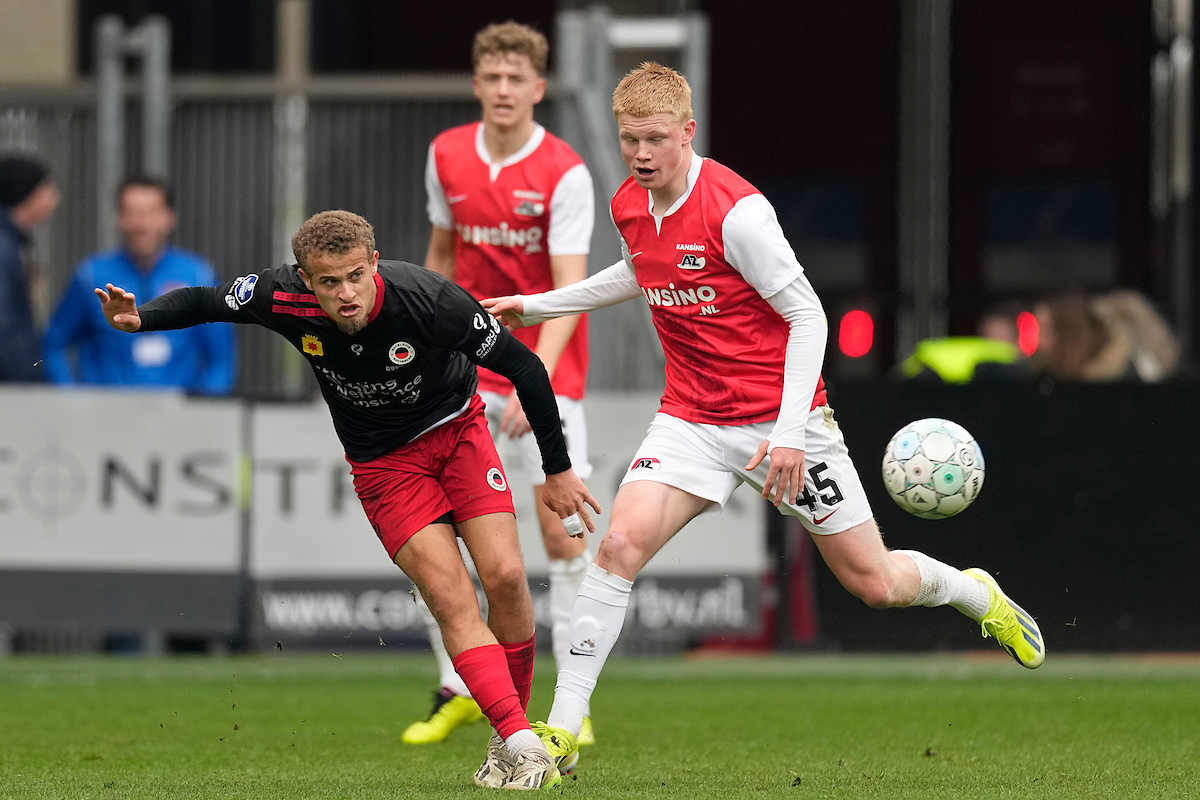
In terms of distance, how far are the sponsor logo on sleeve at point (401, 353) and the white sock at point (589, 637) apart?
936 mm

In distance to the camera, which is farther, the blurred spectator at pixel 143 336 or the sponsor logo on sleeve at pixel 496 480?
the blurred spectator at pixel 143 336

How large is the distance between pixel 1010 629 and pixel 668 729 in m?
1.56

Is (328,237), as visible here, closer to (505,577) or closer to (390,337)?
(390,337)

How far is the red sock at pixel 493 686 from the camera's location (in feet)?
17.9

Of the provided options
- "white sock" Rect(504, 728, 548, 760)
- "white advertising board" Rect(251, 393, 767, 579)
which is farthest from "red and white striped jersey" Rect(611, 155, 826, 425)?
"white advertising board" Rect(251, 393, 767, 579)

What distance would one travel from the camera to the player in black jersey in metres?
5.41

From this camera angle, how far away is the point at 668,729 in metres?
7.36

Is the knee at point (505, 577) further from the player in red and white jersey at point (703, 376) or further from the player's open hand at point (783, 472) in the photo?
the player's open hand at point (783, 472)

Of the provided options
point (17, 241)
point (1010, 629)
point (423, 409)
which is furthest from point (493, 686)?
point (17, 241)

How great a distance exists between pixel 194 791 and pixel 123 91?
6643 millimetres

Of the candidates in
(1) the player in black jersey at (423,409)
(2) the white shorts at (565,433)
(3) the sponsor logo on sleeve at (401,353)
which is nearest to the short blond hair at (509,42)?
(2) the white shorts at (565,433)

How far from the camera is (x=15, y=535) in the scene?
32.4ft

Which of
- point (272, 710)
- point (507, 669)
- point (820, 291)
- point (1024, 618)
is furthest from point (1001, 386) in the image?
point (820, 291)

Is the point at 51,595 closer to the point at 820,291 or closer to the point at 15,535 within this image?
the point at 15,535
